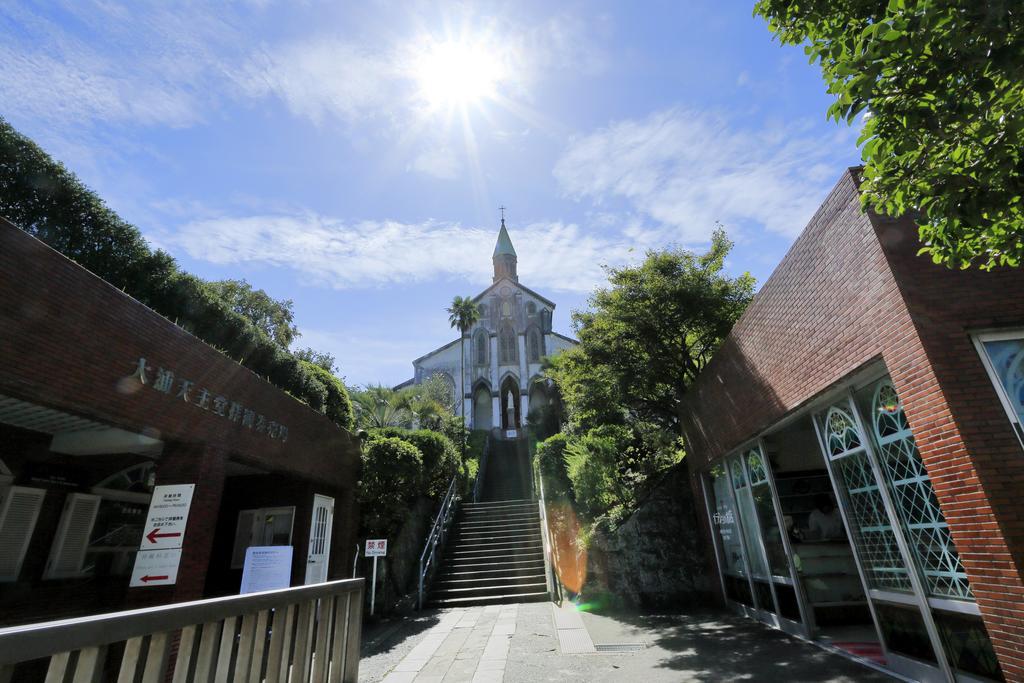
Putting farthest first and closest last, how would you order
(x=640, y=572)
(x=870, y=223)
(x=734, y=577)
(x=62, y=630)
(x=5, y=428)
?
(x=640, y=572)
(x=734, y=577)
(x=5, y=428)
(x=870, y=223)
(x=62, y=630)

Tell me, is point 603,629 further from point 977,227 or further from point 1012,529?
point 977,227

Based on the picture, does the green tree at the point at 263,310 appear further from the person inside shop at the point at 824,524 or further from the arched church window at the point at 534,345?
the person inside shop at the point at 824,524

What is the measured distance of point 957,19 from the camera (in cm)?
258

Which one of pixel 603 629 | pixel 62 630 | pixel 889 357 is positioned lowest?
pixel 603 629

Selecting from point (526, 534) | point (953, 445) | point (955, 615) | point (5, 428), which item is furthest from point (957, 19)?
point (526, 534)

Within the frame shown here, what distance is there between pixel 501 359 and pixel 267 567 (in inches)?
1133

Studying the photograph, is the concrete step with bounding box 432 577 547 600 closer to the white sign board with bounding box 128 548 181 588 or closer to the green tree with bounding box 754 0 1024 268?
the white sign board with bounding box 128 548 181 588

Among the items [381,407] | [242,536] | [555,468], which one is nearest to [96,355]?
[242,536]

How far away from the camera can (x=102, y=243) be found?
848cm

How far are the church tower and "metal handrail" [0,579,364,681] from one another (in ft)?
132

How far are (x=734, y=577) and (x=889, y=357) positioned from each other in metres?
5.97

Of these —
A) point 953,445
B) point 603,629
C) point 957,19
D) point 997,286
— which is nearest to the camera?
point 957,19

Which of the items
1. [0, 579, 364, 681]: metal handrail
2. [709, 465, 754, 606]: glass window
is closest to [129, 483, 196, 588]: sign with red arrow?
[0, 579, 364, 681]: metal handrail

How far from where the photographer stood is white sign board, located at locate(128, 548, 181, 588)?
19.6 ft
